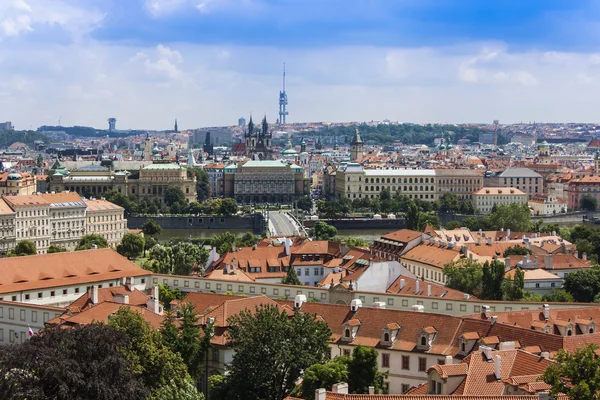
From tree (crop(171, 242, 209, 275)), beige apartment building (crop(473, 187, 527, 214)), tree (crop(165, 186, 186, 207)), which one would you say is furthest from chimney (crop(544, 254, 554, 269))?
tree (crop(165, 186, 186, 207))

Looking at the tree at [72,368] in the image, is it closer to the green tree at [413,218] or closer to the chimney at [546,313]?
the chimney at [546,313]

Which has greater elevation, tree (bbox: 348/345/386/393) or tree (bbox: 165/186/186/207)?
tree (bbox: 348/345/386/393)

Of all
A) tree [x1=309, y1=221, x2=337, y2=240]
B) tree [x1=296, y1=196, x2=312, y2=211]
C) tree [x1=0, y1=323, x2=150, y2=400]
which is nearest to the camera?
tree [x1=0, y1=323, x2=150, y2=400]

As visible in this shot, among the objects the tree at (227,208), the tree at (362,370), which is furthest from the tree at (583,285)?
the tree at (227,208)

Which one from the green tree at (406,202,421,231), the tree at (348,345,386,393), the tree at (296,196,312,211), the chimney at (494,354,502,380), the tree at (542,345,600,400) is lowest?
the tree at (296,196,312,211)

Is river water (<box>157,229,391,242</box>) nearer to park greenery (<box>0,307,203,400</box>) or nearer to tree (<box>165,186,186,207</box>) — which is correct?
tree (<box>165,186,186,207</box>)

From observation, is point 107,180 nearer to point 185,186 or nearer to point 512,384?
point 185,186

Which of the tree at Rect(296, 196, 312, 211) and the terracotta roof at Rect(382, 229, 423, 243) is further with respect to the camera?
the tree at Rect(296, 196, 312, 211)

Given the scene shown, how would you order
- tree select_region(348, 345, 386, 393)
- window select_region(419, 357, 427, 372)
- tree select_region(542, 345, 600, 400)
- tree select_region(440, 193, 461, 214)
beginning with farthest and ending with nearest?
tree select_region(440, 193, 461, 214), window select_region(419, 357, 427, 372), tree select_region(348, 345, 386, 393), tree select_region(542, 345, 600, 400)
